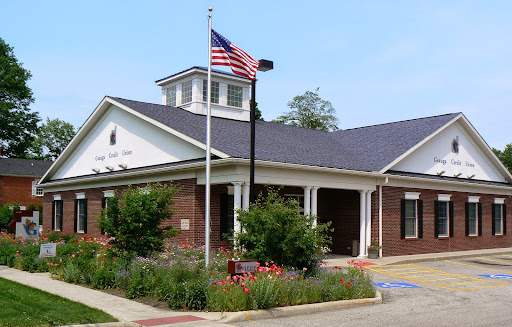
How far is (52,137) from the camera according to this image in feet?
265

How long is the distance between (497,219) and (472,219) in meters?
2.84

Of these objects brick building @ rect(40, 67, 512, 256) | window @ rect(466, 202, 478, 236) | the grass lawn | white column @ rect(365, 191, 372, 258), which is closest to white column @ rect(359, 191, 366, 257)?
brick building @ rect(40, 67, 512, 256)

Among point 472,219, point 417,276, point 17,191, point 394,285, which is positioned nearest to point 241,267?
point 394,285

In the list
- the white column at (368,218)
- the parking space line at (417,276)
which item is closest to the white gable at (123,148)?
the white column at (368,218)

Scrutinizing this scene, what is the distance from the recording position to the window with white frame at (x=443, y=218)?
28000 mm

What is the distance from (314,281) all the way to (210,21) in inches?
300

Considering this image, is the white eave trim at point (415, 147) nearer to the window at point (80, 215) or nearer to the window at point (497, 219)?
the window at point (497, 219)

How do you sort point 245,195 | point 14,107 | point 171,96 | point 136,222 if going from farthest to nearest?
point 14,107 → point 171,96 → point 245,195 → point 136,222

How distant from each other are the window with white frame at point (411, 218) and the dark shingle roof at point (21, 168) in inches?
1506

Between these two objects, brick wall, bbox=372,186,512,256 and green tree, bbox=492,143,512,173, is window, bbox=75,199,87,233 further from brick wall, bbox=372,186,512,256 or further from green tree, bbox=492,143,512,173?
green tree, bbox=492,143,512,173

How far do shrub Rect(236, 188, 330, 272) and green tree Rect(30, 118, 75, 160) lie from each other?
70.4 m

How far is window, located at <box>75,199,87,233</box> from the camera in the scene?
29094 millimetres

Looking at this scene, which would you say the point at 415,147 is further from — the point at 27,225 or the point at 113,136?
the point at 27,225

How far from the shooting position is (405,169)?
2636 centimetres
